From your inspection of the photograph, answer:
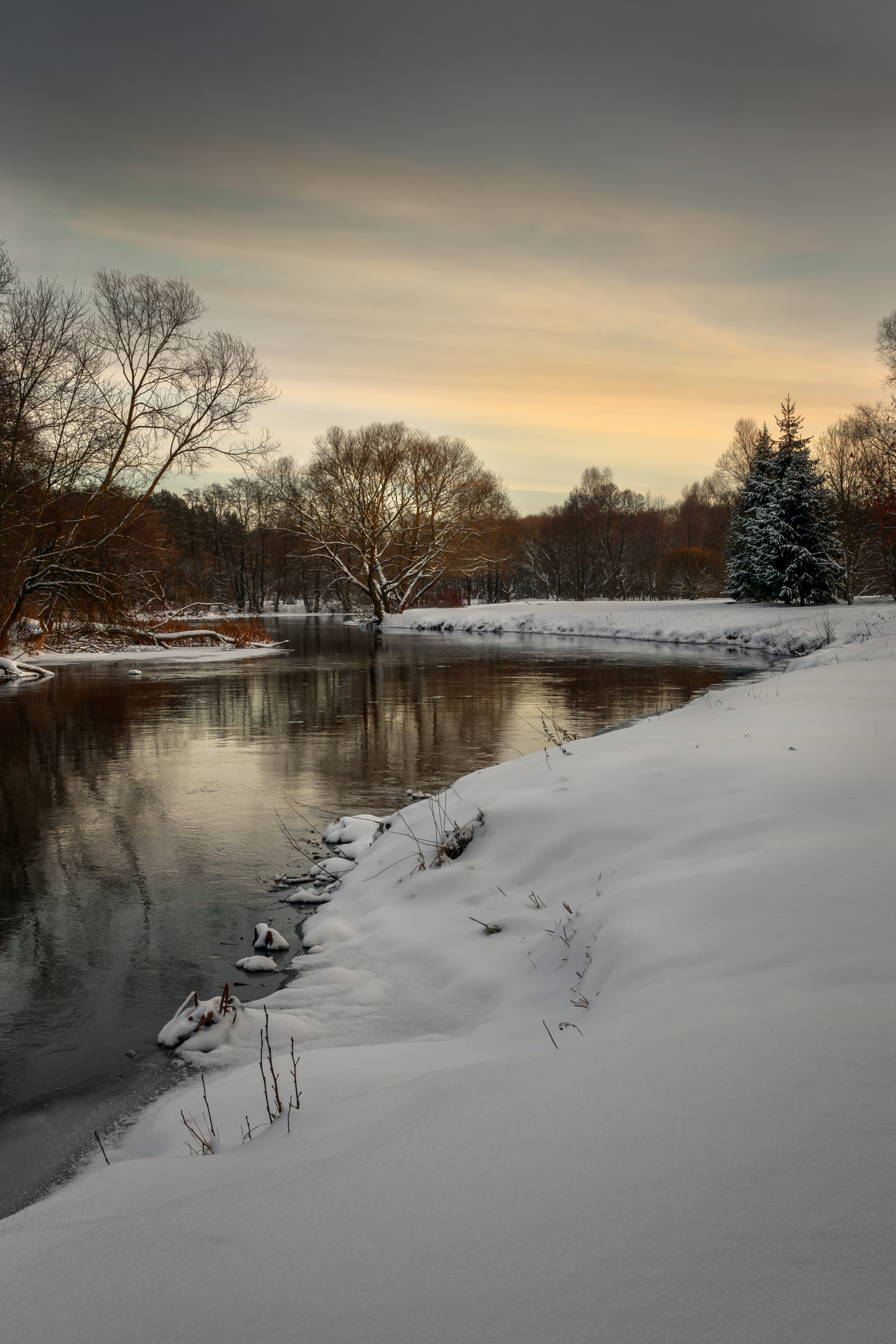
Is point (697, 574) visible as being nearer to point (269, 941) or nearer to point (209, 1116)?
point (269, 941)

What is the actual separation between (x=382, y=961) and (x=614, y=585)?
7544 centimetres

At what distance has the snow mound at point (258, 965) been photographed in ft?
15.4

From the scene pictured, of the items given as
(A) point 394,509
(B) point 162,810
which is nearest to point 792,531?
(A) point 394,509

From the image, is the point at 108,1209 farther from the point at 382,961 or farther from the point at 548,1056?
the point at 382,961

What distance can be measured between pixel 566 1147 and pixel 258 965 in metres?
3.21

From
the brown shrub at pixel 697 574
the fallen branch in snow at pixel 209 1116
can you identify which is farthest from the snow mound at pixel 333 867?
the brown shrub at pixel 697 574

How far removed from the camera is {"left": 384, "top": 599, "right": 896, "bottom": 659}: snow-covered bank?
2548cm

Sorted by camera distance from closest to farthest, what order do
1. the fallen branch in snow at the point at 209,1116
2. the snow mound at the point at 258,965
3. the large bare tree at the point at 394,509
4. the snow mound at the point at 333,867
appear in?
the fallen branch in snow at the point at 209,1116
the snow mound at the point at 258,965
the snow mound at the point at 333,867
the large bare tree at the point at 394,509

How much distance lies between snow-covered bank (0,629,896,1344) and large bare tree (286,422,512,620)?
44682 millimetres

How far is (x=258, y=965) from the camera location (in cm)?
470

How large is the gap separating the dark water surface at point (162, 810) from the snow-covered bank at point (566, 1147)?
0.50 meters

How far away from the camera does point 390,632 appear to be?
144 feet

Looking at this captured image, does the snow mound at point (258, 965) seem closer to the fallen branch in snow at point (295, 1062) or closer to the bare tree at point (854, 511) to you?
the fallen branch in snow at point (295, 1062)

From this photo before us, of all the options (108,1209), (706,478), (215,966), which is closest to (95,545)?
(215,966)
